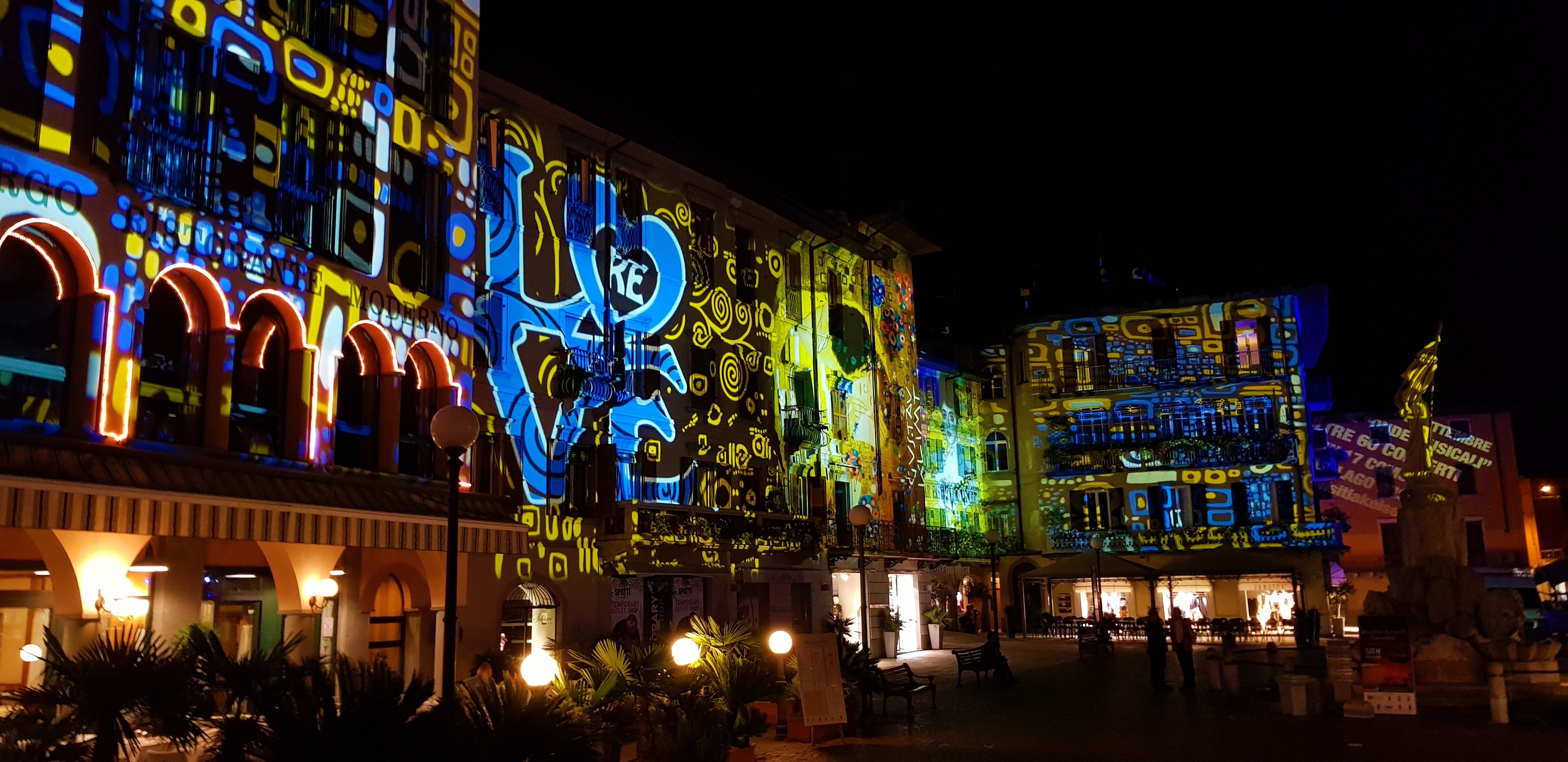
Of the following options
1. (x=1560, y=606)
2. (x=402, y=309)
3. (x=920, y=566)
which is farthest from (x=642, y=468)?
(x=1560, y=606)

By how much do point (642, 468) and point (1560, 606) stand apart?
32749mm

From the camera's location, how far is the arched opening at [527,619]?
21.6m

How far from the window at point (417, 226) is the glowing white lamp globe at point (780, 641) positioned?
7225 mm

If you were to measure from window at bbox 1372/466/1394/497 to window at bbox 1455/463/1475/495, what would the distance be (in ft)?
8.30

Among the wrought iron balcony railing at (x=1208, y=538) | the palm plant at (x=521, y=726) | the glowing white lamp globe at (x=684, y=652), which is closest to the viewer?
the palm plant at (x=521, y=726)

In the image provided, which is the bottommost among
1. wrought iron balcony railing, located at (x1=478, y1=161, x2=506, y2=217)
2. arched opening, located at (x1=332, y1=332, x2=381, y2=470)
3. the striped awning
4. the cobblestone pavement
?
the cobblestone pavement

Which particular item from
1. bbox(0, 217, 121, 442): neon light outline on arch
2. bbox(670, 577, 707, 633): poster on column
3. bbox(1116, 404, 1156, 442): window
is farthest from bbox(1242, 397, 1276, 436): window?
bbox(0, 217, 121, 442): neon light outline on arch

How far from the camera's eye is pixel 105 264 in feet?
41.4

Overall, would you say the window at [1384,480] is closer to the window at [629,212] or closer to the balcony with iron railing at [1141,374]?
the balcony with iron railing at [1141,374]

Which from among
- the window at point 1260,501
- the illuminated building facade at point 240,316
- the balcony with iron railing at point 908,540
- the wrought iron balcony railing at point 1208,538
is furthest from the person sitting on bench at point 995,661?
the window at point 1260,501

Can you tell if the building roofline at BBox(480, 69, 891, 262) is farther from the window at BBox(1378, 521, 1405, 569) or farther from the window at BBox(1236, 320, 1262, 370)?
the window at BBox(1378, 521, 1405, 569)

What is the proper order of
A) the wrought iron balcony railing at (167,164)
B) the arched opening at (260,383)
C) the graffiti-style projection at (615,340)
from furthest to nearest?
the graffiti-style projection at (615,340) → the arched opening at (260,383) → the wrought iron balcony railing at (167,164)

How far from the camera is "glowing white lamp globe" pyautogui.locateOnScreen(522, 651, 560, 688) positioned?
32.9ft

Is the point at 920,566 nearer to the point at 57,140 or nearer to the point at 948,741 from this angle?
the point at 948,741
